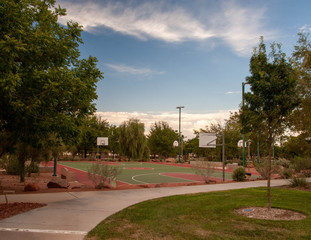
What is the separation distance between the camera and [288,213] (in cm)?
845

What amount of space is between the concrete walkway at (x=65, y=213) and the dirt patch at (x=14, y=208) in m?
0.28

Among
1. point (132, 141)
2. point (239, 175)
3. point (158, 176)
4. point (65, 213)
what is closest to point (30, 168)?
point (158, 176)

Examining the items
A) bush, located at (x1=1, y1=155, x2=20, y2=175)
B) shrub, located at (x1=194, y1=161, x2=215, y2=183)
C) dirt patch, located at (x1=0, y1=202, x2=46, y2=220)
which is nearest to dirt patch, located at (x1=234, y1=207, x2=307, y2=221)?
dirt patch, located at (x1=0, y1=202, x2=46, y2=220)

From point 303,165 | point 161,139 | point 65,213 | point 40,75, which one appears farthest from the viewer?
point 161,139

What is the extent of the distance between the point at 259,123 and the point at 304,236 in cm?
334

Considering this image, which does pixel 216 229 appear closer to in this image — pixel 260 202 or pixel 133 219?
pixel 133 219

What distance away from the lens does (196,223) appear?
7.20m

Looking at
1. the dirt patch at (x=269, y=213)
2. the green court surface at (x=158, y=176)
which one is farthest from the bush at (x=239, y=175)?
the dirt patch at (x=269, y=213)

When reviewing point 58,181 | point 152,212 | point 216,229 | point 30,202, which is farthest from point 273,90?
point 58,181

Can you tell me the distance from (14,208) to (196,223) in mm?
5398

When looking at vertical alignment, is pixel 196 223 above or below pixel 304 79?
below

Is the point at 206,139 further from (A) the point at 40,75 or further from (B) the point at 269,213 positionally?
(A) the point at 40,75

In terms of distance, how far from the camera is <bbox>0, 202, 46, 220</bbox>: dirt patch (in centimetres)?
801

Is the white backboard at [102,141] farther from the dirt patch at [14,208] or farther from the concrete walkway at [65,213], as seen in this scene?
the dirt patch at [14,208]
